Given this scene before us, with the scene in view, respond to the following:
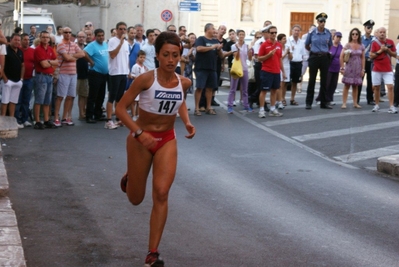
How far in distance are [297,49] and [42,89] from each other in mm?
7661

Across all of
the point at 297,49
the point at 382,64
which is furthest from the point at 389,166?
the point at 297,49

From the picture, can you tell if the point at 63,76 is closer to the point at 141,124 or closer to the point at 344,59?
the point at 344,59

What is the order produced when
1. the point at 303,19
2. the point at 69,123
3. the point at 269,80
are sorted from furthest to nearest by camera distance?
the point at 303,19 < the point at 269,80 < the point at 69,123

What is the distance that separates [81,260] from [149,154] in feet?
3.27

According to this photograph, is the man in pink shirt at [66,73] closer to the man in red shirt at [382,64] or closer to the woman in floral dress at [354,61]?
the woman in floral dress at [354,61]

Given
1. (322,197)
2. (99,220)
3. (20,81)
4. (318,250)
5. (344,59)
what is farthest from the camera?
(344,59)

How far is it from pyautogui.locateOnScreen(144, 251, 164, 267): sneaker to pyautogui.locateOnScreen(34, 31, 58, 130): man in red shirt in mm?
10101

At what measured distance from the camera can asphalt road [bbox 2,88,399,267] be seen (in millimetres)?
7250

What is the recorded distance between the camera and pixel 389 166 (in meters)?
12.0

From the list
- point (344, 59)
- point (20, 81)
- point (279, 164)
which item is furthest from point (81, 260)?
point (344, 59)

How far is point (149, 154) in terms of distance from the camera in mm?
6918

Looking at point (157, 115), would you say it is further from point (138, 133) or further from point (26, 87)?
point (26, 87)

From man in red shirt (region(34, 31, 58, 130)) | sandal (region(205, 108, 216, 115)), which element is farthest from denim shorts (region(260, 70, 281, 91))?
man in red shirt (region(34, 31, 58, 130))

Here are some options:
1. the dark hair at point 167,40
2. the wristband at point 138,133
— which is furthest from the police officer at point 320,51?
the wristband at point 138,133
